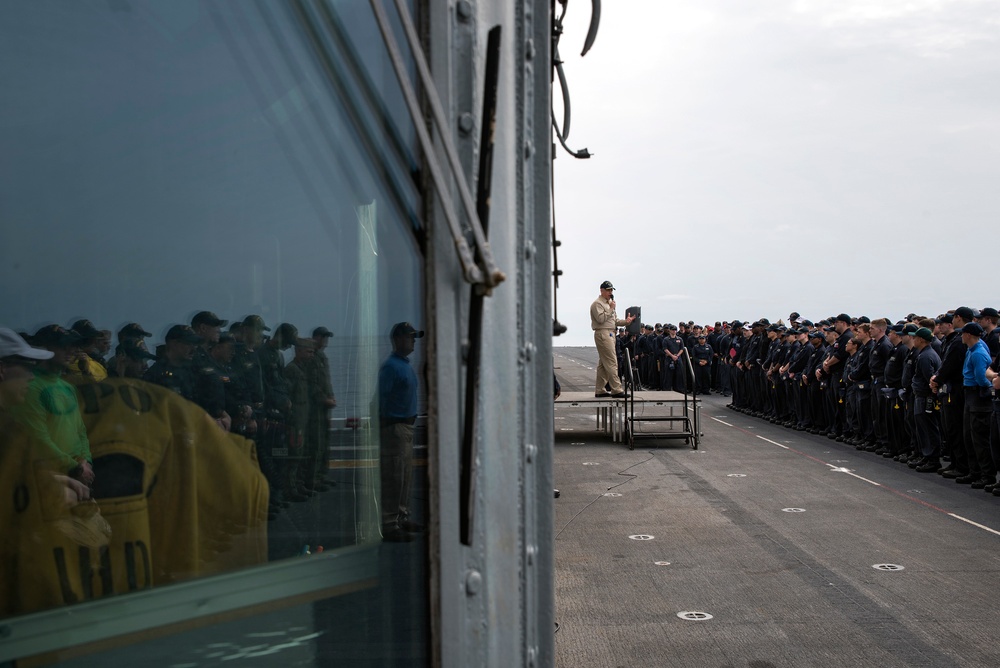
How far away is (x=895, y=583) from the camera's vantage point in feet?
23.6

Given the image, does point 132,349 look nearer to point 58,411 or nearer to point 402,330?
point 58,411

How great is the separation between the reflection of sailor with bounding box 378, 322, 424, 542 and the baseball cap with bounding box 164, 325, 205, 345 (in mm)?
310

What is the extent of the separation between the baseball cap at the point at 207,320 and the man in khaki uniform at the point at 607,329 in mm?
14909

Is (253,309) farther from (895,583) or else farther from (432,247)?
(895,583)

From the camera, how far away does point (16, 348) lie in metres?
1.31

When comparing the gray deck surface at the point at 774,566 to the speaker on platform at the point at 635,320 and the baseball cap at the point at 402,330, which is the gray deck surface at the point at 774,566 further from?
the baseball cap at the point at 402,330

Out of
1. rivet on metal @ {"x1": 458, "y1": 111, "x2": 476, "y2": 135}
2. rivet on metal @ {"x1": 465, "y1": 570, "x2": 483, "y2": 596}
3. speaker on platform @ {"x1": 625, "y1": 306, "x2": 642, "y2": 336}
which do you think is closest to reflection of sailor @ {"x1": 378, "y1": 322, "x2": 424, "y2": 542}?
rivet on metal @ {"x1": 465, "y1": 570, "x2": 483, "y2": 596}

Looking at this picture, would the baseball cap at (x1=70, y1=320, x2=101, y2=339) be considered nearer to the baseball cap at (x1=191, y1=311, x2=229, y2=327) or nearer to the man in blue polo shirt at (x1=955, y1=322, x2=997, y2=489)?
the baseball cap at (x1=191, y1=311, x2=229, y2=327)

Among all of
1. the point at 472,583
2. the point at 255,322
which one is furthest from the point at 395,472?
the point at 255,322

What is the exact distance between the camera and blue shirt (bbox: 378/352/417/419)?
5.07ft

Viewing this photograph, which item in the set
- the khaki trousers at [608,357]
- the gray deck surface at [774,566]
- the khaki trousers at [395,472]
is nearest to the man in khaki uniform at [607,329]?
the khaki trousers at [608,357]

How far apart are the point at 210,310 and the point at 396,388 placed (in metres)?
0.32

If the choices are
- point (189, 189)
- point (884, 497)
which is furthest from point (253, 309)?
point (884, 497)

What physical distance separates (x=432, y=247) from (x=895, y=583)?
22.1 ft
